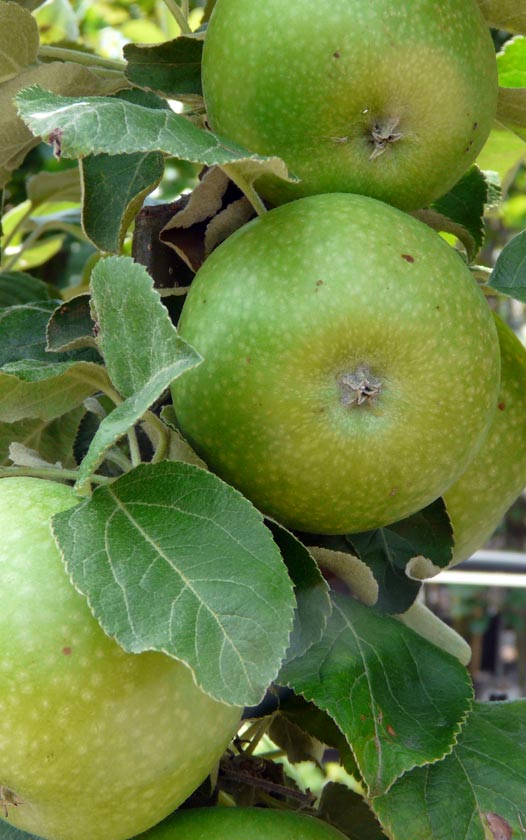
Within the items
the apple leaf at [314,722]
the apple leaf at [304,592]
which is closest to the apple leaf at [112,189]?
the apple leaf at [304,592]

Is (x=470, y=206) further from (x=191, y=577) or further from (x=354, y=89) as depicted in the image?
(x=191, y=577)

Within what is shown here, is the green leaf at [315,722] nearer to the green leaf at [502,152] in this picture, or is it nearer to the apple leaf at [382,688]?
the apple leaf at [382,688]

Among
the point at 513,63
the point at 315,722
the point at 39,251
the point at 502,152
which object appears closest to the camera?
the point at 315,722

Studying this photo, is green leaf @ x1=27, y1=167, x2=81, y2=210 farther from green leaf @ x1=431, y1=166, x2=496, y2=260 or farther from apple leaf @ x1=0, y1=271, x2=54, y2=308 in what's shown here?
green leaf @ x1=431, y1=166, x2=496, y2=260

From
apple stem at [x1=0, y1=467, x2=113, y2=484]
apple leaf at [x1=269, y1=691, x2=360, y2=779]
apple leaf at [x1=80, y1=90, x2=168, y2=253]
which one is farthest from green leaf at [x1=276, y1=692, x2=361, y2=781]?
apple leaf at [x1=80, y1=90, x2=168, y2=253]

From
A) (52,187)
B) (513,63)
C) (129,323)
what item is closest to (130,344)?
(129,323)

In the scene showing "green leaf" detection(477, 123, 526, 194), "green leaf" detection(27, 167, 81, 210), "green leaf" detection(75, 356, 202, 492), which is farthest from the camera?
"green leaf" detection(27, 167, 81, 210)
